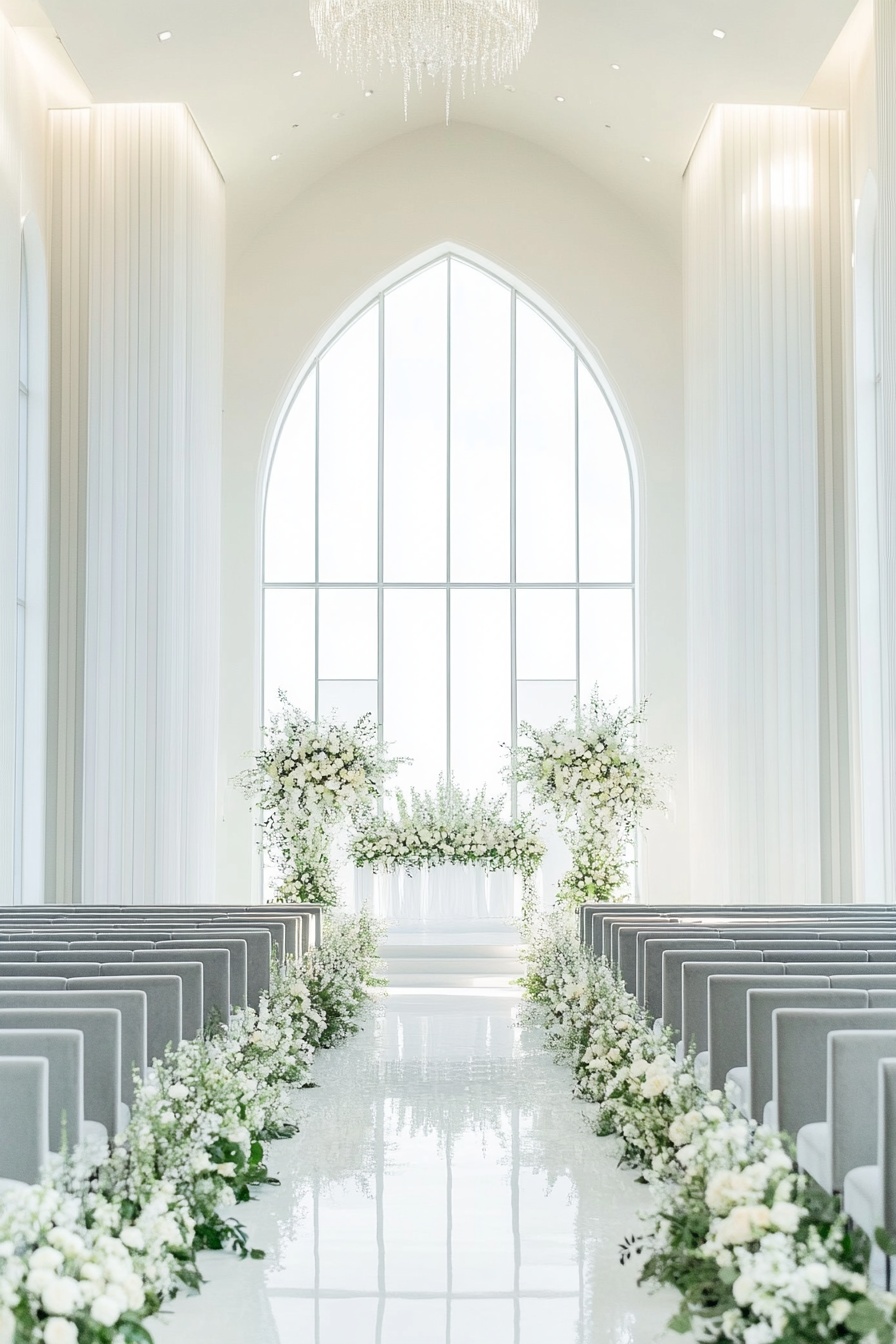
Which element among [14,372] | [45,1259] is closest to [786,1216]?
[45,1259]

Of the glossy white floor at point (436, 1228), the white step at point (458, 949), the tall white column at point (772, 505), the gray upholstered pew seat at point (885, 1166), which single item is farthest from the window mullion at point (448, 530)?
the gray upholstered pew seat at point (885, 1166)

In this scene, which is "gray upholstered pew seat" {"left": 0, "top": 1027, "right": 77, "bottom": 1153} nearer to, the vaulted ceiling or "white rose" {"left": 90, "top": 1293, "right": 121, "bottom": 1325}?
"white rose" {"left": 90, "top": 1293, "right": 121, "bottom": 1325}

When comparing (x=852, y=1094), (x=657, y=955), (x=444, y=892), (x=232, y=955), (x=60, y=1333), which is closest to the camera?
(x=60, y=1333)

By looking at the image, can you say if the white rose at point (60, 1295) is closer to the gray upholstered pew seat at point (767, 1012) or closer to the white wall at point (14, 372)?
the gray upholstered pew seat at point (767, 1012)

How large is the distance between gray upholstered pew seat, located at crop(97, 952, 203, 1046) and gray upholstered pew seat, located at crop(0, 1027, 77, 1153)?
1209mm

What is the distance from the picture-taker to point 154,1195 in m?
3.21

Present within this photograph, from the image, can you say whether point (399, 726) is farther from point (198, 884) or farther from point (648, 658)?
point (198, 884)

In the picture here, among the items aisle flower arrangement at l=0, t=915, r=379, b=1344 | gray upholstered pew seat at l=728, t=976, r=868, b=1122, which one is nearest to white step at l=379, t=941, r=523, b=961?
aisle flower arrangement at l=0, t=915, r=379, b=1344

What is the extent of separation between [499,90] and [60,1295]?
13722 millimetres

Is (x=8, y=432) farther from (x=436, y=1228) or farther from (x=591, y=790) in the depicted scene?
(x=436, y=1228)

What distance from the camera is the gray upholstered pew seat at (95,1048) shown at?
12.4ft

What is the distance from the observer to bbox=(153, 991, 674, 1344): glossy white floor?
349 centimetres

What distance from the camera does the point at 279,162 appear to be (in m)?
13.9

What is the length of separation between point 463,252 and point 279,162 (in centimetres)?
232
